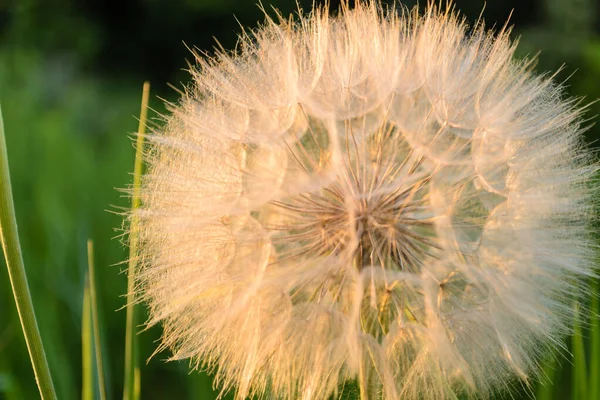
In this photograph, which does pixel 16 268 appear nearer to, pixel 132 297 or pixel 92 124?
pixel 132 297

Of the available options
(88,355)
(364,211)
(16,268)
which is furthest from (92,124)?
(16,268)

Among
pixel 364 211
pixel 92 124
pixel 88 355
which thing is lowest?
pixel 88 355

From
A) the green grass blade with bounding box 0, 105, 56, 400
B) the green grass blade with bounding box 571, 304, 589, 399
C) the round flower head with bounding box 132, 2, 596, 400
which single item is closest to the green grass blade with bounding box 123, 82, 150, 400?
the round flower head with bounding box 132, 2, 596, 400

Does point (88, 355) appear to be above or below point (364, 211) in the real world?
below

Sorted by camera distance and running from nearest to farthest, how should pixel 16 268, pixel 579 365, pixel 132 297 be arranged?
pixel 16 268 → pixel 132 297 → pixel 579 365

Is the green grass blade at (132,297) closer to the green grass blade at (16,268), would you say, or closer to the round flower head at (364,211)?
the round flower head at (364,211)

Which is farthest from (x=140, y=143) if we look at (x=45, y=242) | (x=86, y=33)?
(x=86, y=33)

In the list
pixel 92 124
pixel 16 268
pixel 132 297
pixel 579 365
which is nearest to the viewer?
pixel 16 268

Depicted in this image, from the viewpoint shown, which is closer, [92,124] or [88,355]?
[88,355]
